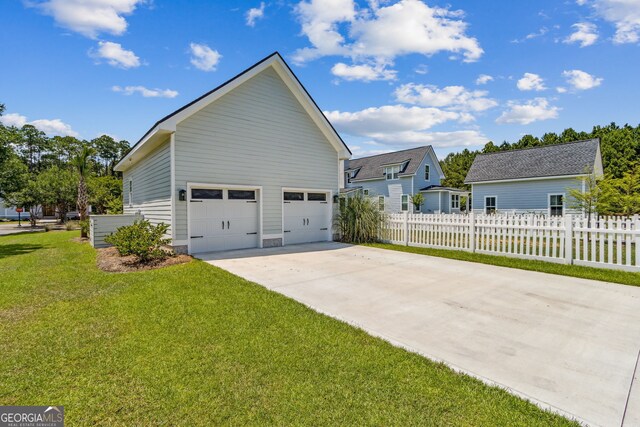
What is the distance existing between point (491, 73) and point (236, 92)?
1157cm

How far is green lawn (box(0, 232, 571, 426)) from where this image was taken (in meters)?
2.26

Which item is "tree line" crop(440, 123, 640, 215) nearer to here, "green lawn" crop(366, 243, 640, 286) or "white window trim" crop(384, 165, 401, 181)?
"green lawn" crop(366, 243, 640, 286)

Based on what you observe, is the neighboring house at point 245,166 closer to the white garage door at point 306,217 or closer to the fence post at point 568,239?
the white garage door at point 306,217

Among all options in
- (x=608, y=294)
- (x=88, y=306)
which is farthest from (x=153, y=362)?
(x=608, y=294)

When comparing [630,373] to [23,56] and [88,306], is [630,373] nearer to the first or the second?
[88,306]

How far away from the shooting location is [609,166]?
97.2 ft

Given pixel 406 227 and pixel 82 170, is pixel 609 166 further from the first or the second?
pixel 82 170

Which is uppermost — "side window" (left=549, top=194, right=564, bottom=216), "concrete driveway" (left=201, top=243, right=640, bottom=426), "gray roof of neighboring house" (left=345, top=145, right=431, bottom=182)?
"gray roof of neighboring house" (left=345, top=145, right=431, bottom=182)

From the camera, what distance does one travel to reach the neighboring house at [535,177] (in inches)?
759

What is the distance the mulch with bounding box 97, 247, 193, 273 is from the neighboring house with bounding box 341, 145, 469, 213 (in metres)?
20.2

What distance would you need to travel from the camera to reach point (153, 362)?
2.99 meters

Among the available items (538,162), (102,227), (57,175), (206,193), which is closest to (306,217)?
(206,193)

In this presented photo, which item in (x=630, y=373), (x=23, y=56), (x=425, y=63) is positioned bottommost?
(x=630, y=373)

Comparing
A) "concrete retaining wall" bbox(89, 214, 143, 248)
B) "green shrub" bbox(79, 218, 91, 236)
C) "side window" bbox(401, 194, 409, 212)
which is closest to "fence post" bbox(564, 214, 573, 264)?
"concrete retaining wall" bbox(89, 214, 143, 248)
